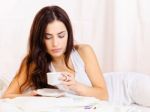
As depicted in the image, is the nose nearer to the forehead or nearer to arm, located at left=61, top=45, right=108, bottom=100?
the forehead

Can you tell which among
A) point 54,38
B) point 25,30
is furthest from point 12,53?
point 54,38

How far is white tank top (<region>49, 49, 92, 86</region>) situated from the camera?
69.1 inches

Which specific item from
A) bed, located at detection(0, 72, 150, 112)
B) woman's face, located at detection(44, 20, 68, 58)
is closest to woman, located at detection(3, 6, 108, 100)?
woman's face, located at detection(44, 20, 68, 58)

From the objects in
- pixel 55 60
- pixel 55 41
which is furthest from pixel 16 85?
pixel 55 41

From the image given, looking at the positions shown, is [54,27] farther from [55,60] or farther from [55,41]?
[55,60]

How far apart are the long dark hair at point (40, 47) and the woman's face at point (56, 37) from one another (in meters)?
0.02

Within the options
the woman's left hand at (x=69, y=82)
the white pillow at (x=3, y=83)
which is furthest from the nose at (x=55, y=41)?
the white pillow at (x=3, y=83)

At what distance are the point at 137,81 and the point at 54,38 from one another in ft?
1.56

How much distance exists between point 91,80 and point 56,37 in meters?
0.28

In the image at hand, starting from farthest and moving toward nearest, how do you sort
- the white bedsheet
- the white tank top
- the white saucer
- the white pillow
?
the white pillow, the white tank top, the white saucer, the white bedsheet

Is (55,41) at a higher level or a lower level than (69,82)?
higher

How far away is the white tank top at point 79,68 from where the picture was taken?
1754mm

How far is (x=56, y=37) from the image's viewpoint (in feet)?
5.35

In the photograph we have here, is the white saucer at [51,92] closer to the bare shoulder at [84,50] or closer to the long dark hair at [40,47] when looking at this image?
the long dark hair at [40,47]
